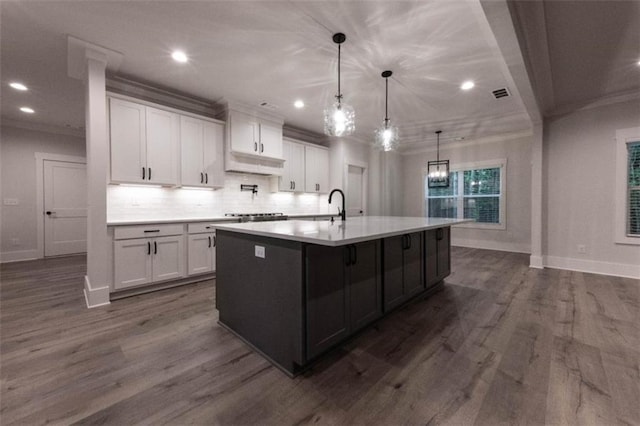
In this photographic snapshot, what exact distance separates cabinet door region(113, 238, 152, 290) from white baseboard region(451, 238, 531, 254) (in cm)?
668

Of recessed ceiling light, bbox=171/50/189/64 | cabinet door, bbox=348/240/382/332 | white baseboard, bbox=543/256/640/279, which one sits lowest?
white baseboard, bbox=543/256/640/279

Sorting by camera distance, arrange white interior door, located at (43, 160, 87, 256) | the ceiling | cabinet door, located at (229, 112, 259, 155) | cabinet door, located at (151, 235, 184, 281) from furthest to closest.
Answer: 1. white interior door, located at (43, 160, 87, 256)
2. cabinet door, located at (229, 112, 259, 155)
3. cabinet door, located at (151, 235, 184, 281)
4. the ceiling

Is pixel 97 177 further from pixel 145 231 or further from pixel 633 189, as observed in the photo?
pixel 633 189

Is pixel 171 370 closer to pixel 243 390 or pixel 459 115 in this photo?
pixel 243 390

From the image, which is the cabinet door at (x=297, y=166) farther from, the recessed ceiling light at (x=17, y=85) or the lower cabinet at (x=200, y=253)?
the recessed ceiling light at (x=17, y=85)

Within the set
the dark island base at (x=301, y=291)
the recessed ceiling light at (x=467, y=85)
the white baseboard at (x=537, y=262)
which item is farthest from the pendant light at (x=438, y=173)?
the dark island base at (x=301, y=291)

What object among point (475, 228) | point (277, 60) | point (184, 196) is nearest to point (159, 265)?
point (184, 196)

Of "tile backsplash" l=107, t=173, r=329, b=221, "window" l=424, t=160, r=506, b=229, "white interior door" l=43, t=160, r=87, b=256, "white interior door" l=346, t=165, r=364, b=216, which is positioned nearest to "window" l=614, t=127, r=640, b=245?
"window" l=424, t=160, r=506, b=229

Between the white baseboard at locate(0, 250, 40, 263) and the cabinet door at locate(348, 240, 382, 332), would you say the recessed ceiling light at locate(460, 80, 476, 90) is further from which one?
the white baseboard at locate(0, 250, 40, 263)

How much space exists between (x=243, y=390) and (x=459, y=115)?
5244mm

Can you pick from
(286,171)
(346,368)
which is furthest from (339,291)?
(286,171)

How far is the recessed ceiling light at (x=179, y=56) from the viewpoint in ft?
9.23

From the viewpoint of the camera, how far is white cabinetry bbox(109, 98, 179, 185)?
3180 mm

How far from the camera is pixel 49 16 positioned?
2281 millimetres
